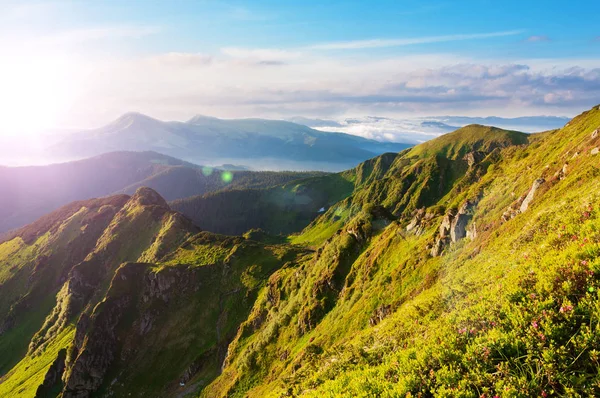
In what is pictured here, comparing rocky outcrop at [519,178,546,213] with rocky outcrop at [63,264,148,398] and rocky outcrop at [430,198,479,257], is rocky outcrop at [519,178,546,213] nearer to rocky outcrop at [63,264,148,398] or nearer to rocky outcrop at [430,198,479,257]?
rocky outcrop at [430,198,479,257]

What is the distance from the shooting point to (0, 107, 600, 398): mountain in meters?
11.1

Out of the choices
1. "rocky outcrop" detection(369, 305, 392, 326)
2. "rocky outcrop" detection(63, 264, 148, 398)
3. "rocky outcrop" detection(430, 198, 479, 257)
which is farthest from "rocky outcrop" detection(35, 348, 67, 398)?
"rocky outcrop" detection(430, 198, 479, 257)

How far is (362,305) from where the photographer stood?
48.3m

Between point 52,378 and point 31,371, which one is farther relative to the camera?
point 31,371

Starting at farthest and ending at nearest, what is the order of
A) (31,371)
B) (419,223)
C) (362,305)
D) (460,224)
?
(31,371) < (419,223) < (362,305) < (460,224)

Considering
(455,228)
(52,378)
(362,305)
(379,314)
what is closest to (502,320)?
(379,314)

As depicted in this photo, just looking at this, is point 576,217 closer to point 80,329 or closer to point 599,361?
point 599,361

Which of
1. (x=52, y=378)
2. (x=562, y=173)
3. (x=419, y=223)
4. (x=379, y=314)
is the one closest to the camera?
(x=562, y=173)

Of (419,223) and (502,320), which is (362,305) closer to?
(419,223)

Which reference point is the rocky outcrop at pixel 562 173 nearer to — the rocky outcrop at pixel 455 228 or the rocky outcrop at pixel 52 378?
the rocky outcrop at pixel 455 228

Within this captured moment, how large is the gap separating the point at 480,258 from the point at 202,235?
12622 centimetres

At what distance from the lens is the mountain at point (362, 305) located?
11055mm

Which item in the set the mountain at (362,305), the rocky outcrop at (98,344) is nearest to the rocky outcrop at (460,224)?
the mountain at (362,305)

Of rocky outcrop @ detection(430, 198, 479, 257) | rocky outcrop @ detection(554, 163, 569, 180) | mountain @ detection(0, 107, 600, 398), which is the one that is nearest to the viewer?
mountain @ detection(0, 107, 600, 398)
